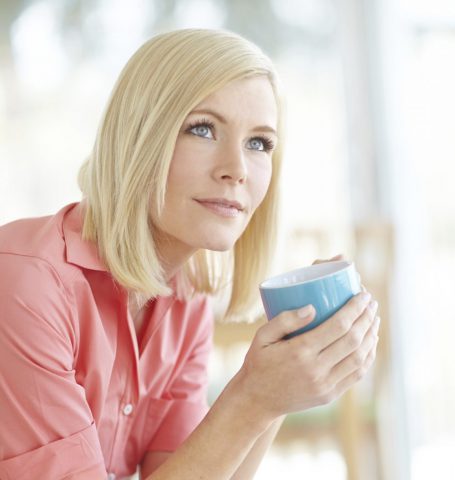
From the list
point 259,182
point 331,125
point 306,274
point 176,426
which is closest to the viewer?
point 306,274

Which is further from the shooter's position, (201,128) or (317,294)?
(201,128)

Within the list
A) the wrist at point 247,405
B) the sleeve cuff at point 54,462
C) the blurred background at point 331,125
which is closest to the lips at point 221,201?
the wrist at point 247,405

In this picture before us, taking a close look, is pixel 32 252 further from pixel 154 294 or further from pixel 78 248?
pixel 154 294

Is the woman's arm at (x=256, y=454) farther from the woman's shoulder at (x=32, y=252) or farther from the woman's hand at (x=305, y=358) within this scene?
the woman's shoulder at (x=32, y=252)

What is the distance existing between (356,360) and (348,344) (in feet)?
0.12

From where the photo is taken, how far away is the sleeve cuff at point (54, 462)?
85cm

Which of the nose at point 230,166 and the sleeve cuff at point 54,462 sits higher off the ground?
the nose at point 230,166

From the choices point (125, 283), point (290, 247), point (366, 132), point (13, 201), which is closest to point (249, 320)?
point (125, 283)

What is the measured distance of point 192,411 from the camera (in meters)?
1.20

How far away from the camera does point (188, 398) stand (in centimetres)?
121

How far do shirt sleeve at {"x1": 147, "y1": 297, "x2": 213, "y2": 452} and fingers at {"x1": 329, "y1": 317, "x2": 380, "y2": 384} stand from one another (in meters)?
0.40

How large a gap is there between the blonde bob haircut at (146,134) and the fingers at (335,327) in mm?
285

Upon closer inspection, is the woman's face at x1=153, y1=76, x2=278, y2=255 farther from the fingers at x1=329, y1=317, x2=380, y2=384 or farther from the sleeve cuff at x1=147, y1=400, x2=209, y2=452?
the sleeve cuff at x1=147, y1=400, x2=209, y2=452

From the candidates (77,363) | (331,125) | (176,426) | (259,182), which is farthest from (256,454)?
(331,125)
